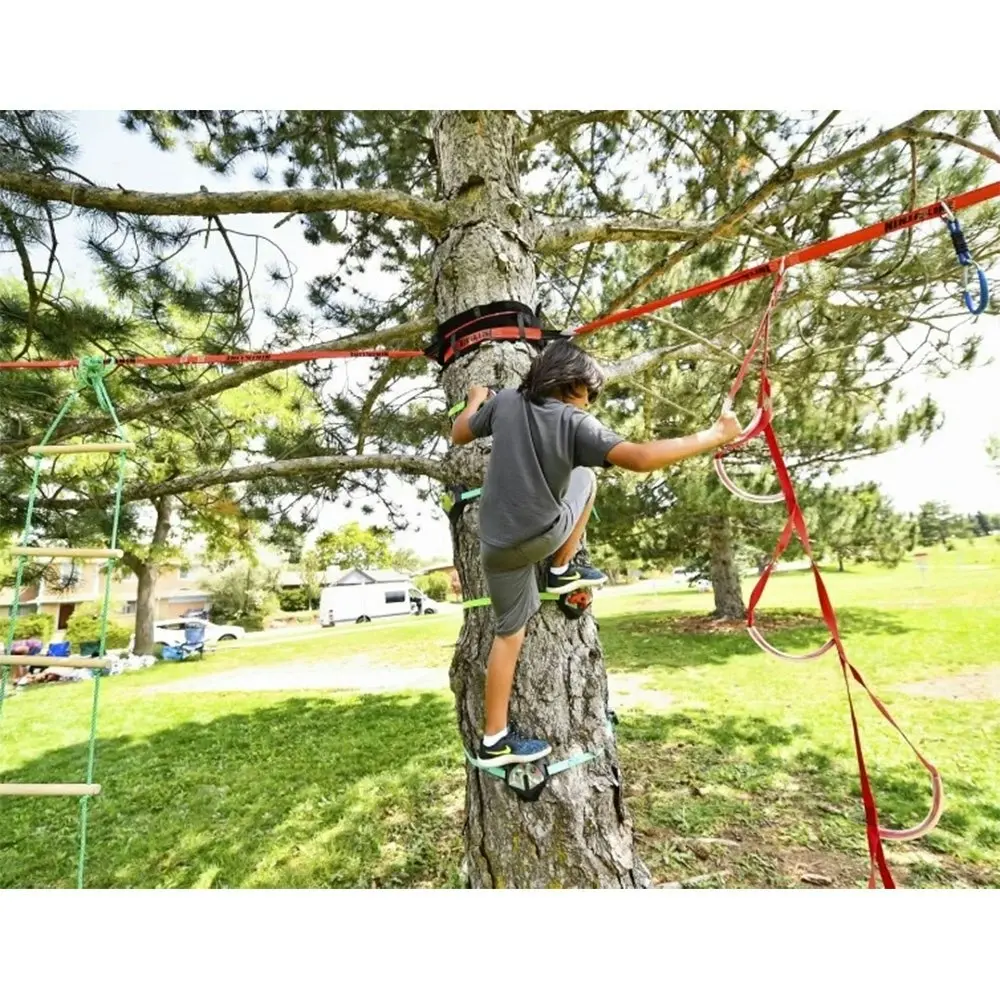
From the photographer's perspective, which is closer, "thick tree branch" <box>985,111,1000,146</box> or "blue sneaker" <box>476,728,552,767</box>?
"blue sneaker" <box>476,728,552,767</box>

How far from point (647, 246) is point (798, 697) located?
4.27m

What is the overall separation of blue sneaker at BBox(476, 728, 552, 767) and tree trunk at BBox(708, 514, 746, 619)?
7.45 metres

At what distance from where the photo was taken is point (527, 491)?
139 centimetres

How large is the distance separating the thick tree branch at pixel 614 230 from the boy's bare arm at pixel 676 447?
129 centimetres

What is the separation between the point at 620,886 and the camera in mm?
1494

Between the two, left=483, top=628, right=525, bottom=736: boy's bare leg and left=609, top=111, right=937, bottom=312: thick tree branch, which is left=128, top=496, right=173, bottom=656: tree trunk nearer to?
left=483, top=628, right=525, bottom=736: boy's bare leg

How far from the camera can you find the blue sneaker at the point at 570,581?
61.5 inches

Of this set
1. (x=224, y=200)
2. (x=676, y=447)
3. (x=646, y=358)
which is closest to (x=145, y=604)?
(x=224, y=200)

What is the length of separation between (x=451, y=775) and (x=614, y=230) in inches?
136

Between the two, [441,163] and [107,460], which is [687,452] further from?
[107,460]

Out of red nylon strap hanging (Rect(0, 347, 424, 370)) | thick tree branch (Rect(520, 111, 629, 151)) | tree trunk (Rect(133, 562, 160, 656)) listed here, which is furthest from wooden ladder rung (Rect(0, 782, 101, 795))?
tree trunk (Rect(133, 562, 160, 656))

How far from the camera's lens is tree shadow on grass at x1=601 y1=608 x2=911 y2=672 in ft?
23.3

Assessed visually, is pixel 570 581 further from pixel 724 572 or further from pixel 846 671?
pixel 724 572

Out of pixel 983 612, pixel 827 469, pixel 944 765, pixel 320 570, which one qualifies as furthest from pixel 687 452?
pixel 320 570
